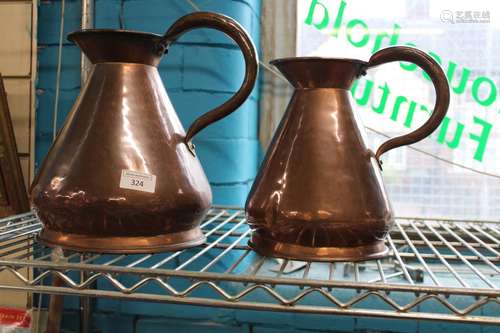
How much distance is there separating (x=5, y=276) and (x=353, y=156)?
678mm

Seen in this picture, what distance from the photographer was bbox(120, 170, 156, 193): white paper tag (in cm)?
51

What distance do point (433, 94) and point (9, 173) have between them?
72 centimetres

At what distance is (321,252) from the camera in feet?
1.69

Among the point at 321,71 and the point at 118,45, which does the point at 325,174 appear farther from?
the point at 118,45

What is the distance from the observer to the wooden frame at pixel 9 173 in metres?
0.87

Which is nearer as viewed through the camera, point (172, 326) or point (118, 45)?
point (118, 45)

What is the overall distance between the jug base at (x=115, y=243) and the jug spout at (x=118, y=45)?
170mm

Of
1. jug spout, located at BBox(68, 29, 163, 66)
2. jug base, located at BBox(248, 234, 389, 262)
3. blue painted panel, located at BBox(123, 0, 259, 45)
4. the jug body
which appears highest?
blue painted panel, located at BBox(123, 0, 259, 45)

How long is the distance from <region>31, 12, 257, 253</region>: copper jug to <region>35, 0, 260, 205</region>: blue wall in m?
0.36

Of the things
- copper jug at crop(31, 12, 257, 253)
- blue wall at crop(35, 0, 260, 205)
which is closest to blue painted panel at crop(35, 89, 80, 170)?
blue wall at crop(35, 0, 260, 205)

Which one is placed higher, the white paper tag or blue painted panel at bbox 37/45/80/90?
blue painted panel at bbox 37/45/80/90

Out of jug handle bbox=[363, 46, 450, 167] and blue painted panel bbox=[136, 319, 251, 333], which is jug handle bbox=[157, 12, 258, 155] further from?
blue painted panel bbox=[136, 319, 251, 333]

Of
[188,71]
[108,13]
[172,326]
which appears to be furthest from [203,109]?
[172,326]

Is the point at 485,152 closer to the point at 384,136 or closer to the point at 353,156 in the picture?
the point at 384,136
